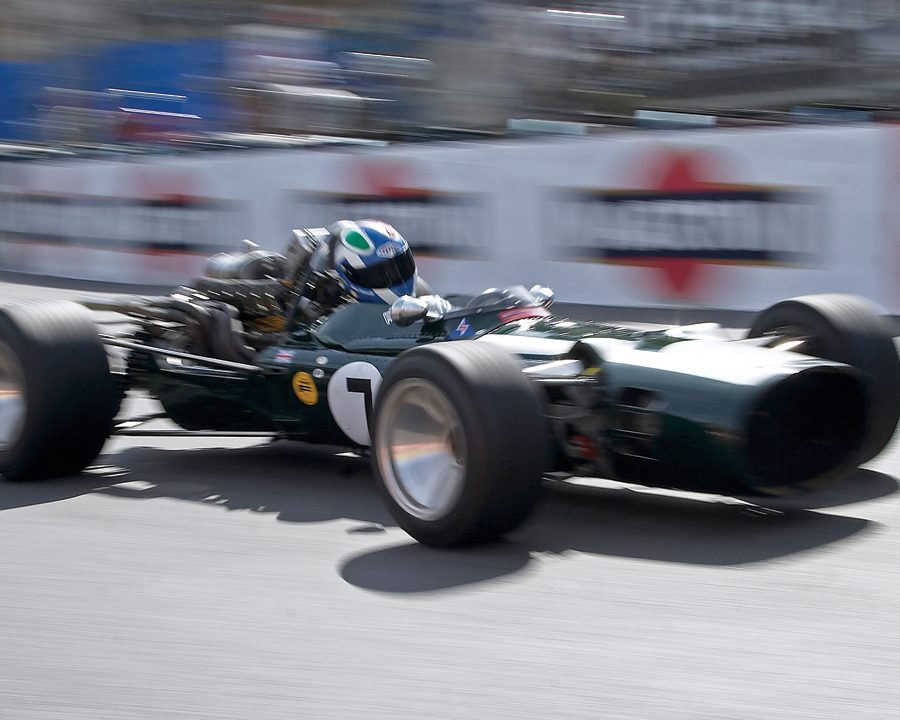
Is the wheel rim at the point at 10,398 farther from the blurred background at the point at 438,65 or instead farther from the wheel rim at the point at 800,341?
the blurred background at the point at 438,65

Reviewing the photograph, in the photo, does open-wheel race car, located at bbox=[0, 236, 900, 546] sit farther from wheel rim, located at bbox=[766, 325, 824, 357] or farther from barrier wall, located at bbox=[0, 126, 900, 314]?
barrier wall, located at bbox=[0, 126, 900, 314]

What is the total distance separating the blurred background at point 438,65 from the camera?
11.1m

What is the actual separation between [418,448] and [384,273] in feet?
5.23

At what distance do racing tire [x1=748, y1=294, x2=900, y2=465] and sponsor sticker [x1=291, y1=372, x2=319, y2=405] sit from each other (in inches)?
81.8

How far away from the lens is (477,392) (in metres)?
4.46

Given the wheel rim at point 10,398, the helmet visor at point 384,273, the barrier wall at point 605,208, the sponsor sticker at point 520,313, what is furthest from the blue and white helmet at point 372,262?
the barrier wall at point 605,208

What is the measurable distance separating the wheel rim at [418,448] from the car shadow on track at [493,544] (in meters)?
0.18

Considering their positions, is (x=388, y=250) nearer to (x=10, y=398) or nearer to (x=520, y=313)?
(x=520, y=313)

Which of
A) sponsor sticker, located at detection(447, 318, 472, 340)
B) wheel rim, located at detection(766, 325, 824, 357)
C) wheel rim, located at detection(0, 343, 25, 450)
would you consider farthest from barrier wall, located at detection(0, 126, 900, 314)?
wheel rim, located at detection(0, 343, 25, 450)

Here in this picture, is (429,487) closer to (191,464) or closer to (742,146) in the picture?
(191,464)

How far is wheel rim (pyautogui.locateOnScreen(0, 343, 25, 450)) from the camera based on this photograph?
A: 6086 mm

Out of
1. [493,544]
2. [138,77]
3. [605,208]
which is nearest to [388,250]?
[493,544]

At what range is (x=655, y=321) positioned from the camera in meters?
11.0

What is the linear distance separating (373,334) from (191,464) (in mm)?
1428
